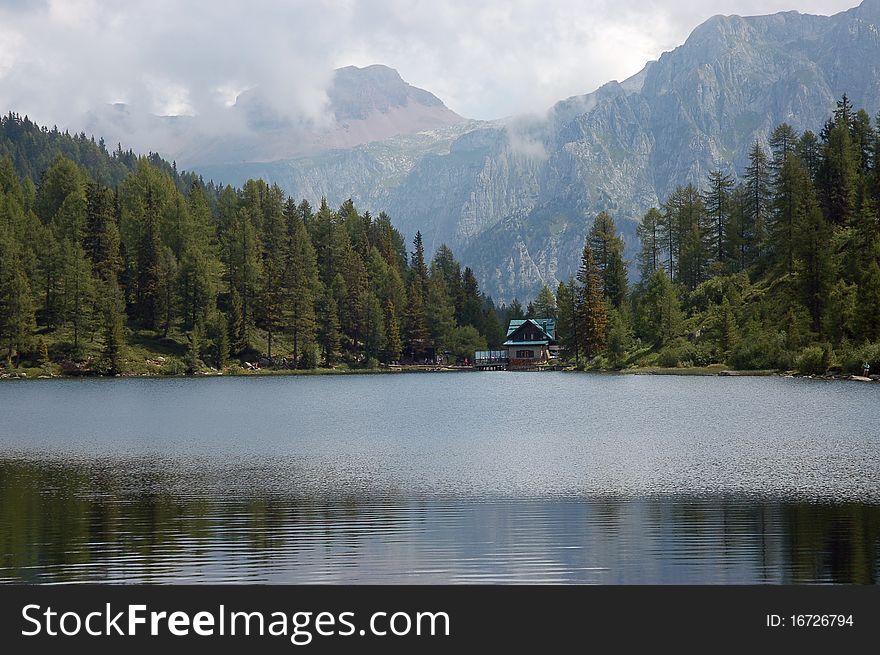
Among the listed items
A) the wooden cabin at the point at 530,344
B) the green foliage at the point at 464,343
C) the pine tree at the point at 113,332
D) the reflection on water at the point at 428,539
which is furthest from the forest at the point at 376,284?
the reflection on water at the point at 428,539

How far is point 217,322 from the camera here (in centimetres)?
14250

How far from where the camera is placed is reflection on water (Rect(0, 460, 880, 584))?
67.1ft

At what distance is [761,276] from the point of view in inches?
5290

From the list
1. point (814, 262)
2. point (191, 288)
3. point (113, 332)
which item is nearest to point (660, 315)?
point (814, 262)

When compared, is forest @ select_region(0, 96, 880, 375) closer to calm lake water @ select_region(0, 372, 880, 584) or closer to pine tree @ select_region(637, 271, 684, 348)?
pine tree @ select_region(637, 271, 684, 348)

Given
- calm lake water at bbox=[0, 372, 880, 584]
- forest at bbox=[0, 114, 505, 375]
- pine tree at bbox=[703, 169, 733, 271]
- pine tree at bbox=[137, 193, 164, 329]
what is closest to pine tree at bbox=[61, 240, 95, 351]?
forest at bbox=[0, 114, 505, 375]

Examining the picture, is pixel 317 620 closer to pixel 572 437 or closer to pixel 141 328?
pixel 572 437

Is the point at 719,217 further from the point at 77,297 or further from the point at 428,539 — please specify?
the point at 428,539

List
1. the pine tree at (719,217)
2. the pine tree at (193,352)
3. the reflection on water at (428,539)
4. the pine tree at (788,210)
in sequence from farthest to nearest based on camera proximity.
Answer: the pine tree at (719,217) → the pine tree at (193,352) → the pine tree at (788,210) → the reflection on water at (428,539)

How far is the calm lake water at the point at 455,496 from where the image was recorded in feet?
69.8

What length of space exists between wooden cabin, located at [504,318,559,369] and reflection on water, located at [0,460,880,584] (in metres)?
150

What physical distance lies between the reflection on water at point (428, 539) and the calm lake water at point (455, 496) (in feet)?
0.32

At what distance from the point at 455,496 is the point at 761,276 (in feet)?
377

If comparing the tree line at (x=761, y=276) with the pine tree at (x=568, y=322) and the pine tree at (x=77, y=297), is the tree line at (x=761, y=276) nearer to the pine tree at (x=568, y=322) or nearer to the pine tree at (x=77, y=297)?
the pine tree at (x=568, y=322)
